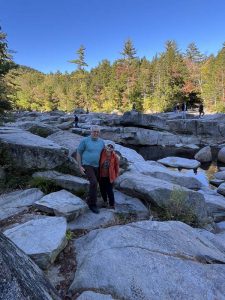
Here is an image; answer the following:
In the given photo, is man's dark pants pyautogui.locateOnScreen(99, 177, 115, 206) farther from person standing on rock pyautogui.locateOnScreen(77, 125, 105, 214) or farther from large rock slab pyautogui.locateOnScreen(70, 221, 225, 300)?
large rock slab pyautogui.locateOnScreen(70, 221, 225, 300)

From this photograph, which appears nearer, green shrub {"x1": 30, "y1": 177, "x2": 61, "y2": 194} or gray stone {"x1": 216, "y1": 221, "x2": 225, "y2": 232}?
green shrub {"x1": 30, "y1": 177, "x2": 61, "y2": 194}

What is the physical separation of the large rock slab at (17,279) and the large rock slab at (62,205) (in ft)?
10.5

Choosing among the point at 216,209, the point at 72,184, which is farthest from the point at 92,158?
the point at 216,209

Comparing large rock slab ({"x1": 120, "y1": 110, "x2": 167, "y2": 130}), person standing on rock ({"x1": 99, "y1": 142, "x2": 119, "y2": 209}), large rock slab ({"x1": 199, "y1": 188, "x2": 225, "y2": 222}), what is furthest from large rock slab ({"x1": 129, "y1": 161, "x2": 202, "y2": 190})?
large rock slab ({"x1": 120, "y1": 110, "x2": 167, "y2": 130})

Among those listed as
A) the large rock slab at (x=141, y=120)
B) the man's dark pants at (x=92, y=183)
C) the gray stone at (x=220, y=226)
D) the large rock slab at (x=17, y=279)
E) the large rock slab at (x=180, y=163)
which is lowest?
the large rock slab at (x=180, y=163)

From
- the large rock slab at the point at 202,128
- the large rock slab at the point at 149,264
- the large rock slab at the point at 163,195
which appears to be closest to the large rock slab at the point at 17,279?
the large rock slab at the point at 149,264

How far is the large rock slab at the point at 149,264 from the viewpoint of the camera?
14.4 feet

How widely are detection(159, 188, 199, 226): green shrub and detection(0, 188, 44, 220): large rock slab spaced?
10.4 ft

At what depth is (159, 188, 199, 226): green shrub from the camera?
770 cm

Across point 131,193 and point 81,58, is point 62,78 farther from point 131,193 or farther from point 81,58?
point 131,193

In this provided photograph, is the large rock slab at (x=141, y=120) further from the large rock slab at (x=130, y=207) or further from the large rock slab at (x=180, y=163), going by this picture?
the large rock slab at (x=130, y=207)

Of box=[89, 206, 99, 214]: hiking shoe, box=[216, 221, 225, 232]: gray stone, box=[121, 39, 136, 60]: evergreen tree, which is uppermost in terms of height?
box=[121, 39, 136, 60]: evergreen tree

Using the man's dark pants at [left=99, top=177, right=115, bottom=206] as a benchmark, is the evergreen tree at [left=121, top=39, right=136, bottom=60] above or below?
above

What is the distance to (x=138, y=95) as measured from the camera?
6581 cm
